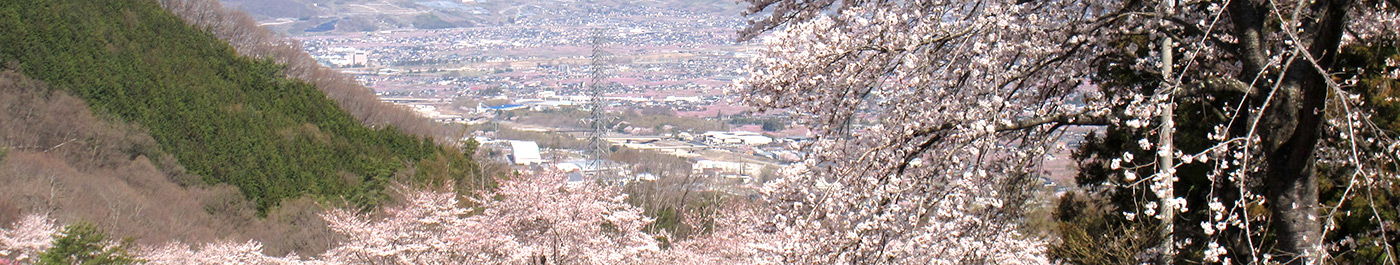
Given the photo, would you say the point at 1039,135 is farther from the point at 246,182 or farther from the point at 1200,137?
the point at 246,182

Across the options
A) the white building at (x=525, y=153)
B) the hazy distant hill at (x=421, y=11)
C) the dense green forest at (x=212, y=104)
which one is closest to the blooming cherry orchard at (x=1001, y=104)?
the dense green forest at (x=212, y=104)

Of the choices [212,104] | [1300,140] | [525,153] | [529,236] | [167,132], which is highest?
[1300,140]

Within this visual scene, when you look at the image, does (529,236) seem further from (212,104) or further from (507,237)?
(212,104)

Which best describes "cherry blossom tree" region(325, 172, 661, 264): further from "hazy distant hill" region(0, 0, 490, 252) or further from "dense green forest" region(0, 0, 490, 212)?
"dense green forest" region(0, 0, 490, 212)

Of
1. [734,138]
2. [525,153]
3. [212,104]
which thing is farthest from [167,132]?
[734,138]

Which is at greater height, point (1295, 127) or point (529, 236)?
point (1295, 127)

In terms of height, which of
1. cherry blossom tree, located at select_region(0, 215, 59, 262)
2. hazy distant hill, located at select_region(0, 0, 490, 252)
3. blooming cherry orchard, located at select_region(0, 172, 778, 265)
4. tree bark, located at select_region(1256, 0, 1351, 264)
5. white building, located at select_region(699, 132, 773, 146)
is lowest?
white building, located at select_region(699, 132, 773, 146)

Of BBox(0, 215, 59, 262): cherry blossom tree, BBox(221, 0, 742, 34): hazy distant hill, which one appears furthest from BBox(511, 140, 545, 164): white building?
BBox(221, 0, 742, 34): hazy distant hill
